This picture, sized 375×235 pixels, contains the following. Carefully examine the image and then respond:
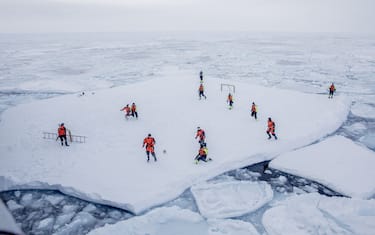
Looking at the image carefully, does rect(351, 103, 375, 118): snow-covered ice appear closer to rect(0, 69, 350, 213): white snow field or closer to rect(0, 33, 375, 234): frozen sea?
rect(0, 33, 375, 234): frozen sea

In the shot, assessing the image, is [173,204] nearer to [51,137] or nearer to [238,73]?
[51,137]

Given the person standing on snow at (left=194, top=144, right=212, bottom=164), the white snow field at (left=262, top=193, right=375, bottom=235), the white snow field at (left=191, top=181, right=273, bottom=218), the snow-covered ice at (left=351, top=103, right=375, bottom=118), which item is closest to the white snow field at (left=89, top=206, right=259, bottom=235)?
the white snow field at (left=191, top=181, right=273, bottom=218)

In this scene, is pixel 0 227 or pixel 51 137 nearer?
pixel 0 227

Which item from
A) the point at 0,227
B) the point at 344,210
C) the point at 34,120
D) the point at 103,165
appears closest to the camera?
the point at 0,227

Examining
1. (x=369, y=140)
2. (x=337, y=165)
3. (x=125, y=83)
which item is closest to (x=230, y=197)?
(x=337, y=165)

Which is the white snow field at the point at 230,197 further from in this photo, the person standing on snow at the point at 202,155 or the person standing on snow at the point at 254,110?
the person standing on snow at the point at 254,110

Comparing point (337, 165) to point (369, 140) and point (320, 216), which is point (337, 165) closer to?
point (320, 216)

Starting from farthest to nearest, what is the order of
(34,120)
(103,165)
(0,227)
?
(34,120) → (103,165) → (0,227)

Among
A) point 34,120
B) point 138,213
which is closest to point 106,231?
point 138,213
